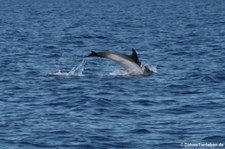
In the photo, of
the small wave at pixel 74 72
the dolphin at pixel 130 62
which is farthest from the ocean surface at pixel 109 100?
the dolphin at pixel 130 62

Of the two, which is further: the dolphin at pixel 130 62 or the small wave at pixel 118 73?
the small wave at pixel 118 73

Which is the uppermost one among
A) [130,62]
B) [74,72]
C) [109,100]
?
[130,62]

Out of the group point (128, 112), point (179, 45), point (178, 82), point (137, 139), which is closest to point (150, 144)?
point (137, 139)

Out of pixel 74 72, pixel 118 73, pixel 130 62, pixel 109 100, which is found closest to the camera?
pixel 109 100

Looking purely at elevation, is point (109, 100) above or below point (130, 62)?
below

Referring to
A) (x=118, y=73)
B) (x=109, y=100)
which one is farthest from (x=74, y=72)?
(x=109, y=100)

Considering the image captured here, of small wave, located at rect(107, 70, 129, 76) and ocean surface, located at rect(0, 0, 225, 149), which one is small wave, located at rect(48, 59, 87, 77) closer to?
ocean surface, located at rect(0, 0, 225, 149)

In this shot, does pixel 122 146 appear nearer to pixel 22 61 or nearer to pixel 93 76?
pixel 93 76

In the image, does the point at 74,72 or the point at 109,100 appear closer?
the point at 109,100

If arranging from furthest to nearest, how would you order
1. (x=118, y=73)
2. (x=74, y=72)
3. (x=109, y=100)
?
(x=74, y=72), (x=118, y=73), (x=109, y=100)

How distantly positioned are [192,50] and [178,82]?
50.9ft

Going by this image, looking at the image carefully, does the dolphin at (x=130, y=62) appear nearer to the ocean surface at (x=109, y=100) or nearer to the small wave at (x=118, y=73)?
the small wave at (x=118, y=73)

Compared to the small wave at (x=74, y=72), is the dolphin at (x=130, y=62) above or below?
above

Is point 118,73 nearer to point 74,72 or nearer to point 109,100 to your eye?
point 74,72
